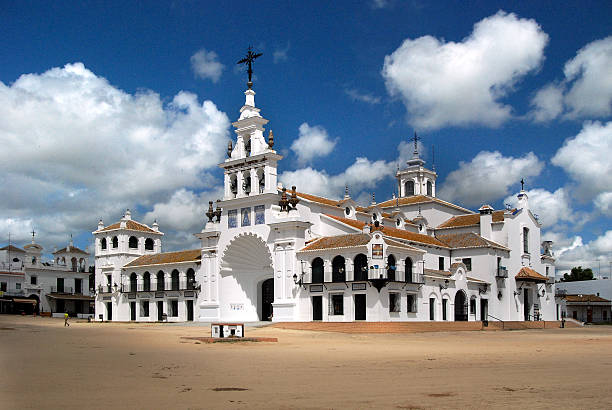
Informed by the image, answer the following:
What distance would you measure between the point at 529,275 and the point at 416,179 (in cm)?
1686

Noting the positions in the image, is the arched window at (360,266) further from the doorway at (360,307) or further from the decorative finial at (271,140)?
the decorative finial at (271,140)

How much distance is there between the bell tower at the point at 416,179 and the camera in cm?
6900

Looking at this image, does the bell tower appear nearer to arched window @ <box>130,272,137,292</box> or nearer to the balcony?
the balcony

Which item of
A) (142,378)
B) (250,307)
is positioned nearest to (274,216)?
(250,307)

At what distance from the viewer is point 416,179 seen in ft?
227

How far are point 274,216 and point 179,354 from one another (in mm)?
28169

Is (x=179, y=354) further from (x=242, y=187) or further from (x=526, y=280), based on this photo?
(x=526, y=280)

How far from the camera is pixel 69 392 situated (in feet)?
40.8

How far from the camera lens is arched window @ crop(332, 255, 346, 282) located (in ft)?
149

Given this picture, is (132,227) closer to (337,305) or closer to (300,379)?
(337,305)

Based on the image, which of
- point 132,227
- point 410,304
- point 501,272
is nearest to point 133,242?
point 132,227

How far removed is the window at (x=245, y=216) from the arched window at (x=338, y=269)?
8848 mm

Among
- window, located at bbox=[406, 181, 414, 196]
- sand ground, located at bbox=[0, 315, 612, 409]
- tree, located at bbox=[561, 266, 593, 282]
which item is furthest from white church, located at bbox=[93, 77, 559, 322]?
tree, located at bbox=[561, 266, 593, 282]

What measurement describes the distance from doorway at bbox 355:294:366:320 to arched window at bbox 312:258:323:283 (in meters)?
3.24
